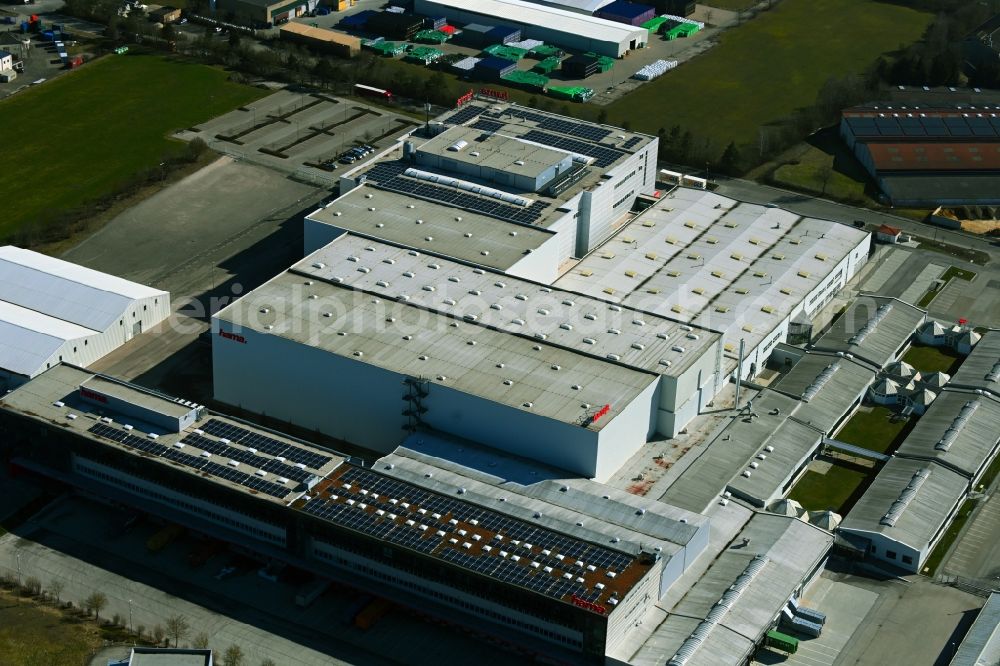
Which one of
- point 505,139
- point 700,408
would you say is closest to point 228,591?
point 700,408

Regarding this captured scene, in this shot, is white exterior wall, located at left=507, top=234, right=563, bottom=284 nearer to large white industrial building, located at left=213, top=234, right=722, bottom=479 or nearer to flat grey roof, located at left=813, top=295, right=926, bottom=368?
large white industrial building, located at left=213, top=234, right=722, bottom=479

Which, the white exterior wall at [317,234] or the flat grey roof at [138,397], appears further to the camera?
the white exterior wall at [317,234]

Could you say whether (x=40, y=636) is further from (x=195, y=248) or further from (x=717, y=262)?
(x=717, y=262)

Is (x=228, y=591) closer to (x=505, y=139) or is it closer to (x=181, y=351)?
(x=181, y=351)

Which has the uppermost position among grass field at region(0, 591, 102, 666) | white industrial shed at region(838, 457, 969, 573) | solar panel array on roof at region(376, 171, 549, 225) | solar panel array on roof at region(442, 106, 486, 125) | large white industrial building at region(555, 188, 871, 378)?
solar panel array on roof at region(442, 106, 486, 125)

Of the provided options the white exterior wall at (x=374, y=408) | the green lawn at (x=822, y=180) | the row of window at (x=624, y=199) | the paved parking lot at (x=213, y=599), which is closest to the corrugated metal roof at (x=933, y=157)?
the green lawn at (x=822, y=180)

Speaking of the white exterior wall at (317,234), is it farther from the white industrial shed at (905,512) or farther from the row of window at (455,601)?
the white industrial shed at (905,512)

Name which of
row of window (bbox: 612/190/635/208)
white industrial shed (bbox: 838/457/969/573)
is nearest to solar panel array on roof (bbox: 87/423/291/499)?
white industrial shed (bbox: 838/457/969/573)
